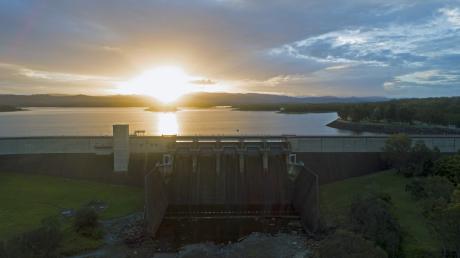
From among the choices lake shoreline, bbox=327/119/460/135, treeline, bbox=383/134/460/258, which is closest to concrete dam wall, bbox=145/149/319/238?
treeline, bbox=383/134/460/258

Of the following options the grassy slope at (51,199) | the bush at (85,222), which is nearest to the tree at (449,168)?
the grassy slope at (51,199)

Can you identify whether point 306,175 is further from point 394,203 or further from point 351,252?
point 351,252

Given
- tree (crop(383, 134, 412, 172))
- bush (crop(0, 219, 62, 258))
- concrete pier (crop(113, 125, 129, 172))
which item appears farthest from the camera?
concrete pier (crop(113, 125, 129, 172))

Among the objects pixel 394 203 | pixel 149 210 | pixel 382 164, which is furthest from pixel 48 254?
pixel 382 164

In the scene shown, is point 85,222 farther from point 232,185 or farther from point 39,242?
point 232,185

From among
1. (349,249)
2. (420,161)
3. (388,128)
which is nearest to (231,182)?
(420,161)

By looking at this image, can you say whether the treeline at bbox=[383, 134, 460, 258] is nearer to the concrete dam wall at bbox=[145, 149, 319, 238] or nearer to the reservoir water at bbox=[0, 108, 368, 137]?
the concrete dam wall at bbox=[145, 149, 319, 238]

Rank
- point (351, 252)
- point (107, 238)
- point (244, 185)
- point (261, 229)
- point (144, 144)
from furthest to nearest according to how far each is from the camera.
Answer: point (144, 144)
point (244, 185)
point (261, 229)
point (107, 238)
point (351, 252)

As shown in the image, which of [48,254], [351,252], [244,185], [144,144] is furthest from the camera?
[144,144]
